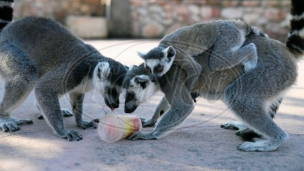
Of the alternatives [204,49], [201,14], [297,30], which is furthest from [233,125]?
[201,14]

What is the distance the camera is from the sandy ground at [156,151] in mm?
3518

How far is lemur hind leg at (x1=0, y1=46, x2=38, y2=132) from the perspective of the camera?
15.2ft

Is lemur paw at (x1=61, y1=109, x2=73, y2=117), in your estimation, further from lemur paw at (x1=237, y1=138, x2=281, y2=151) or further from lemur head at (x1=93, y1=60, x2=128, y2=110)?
lemur paw at (x1=237, y1=138, x2=281, y2=151)

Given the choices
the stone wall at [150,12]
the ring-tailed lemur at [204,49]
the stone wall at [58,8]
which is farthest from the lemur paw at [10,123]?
the stone wall at [58,8]

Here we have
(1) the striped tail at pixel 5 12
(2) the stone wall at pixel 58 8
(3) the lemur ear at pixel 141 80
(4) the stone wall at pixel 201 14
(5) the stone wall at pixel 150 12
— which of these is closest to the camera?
(3) the lemur ear at pixel 141 80

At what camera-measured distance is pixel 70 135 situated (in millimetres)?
4359

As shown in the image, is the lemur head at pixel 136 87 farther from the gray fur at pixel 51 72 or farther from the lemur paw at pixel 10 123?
the lemur paw at pixel 10 123

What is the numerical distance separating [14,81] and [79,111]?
0.82 metres

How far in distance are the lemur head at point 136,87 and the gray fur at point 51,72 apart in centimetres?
13

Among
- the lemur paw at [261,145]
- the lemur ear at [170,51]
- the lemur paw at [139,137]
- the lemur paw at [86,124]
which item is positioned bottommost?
the lemur paw at [86,124]

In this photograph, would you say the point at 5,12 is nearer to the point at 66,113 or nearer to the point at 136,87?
the point at 66,113

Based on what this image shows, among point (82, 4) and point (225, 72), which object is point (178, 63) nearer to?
point (225, 72)

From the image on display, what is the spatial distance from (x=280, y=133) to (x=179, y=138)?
1.05 m

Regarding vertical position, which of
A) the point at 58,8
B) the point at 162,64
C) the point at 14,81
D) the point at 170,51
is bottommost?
the point at 58,8
